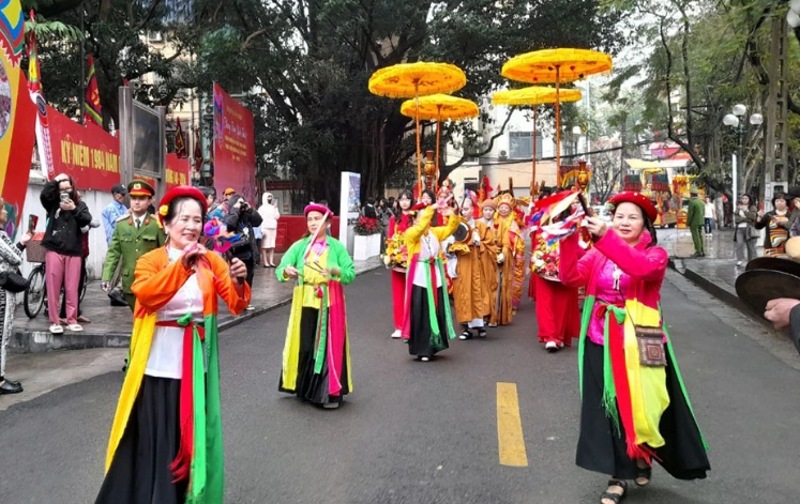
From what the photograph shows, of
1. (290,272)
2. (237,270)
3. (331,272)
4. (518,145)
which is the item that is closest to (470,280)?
(331,272)

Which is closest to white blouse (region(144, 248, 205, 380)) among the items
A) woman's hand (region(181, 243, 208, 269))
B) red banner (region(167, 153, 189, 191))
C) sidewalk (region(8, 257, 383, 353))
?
woman's hand (region(181, 243, 208, 269))

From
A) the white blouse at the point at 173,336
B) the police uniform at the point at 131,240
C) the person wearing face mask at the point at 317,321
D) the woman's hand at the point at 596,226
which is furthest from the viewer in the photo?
the police uniform at the point at 131,240

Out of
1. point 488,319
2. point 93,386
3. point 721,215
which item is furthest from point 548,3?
point 721,215

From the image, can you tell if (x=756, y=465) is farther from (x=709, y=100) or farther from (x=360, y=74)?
(x=709, y=100)

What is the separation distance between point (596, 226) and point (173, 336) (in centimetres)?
195

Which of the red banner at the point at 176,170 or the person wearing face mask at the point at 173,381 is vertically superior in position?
the red banner at the point at 176,170

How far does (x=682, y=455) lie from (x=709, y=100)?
24386 millimetres

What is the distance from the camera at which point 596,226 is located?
10.9 feet

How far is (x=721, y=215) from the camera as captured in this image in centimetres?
3659

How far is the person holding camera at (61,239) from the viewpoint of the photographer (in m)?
7.64

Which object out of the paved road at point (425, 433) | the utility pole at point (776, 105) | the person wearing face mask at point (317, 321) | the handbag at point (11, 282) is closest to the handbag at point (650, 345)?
the paved road at point (425, 433)

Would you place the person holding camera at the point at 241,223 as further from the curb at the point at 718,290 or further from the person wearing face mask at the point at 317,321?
the curb at the point at 718,290

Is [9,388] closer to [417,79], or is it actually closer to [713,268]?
[417,79]

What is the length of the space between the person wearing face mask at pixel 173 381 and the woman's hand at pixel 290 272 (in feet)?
7.48
